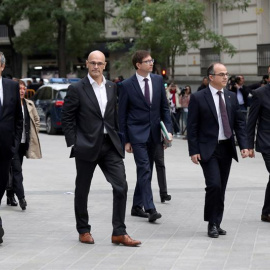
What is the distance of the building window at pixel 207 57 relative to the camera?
117ft

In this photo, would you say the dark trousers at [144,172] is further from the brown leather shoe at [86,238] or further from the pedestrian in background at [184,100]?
the pedestrian in background at [184,100]

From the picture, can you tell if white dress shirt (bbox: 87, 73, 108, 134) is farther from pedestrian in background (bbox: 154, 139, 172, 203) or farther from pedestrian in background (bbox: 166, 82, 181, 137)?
pedestrian in background (bbox: 166, 82, 181, 137)

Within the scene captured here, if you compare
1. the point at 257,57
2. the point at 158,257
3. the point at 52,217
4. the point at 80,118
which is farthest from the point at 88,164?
the point at 257,57

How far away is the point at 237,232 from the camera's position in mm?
10273

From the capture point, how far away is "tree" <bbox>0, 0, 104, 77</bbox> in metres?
48.3

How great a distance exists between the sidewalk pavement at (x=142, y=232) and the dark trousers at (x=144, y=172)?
26 centimetres

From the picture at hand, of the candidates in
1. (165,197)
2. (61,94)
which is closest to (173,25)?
(61,94)

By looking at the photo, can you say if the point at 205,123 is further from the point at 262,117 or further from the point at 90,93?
the point at 90,93

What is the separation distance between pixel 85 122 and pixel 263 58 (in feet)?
75.6

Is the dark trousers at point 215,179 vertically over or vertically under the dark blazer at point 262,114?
under

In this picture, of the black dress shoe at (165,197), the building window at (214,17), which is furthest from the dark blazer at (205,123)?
the building window at (214,17)

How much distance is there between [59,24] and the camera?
49.8 m

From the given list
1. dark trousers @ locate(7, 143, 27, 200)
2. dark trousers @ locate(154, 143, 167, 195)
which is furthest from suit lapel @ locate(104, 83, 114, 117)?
dark trousers @ locate(7, 143, 27, 200)

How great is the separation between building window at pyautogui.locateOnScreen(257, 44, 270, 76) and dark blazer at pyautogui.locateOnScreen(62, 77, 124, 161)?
22471mm
